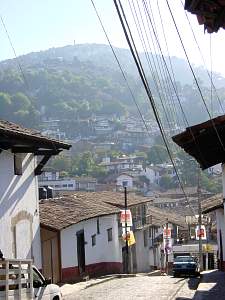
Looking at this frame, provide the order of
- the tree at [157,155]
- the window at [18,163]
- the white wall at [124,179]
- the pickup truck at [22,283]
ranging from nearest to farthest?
the pickup truck at [22,283] < the window at [18,163] < the white wall at [124,179] < the tree at [157,155]

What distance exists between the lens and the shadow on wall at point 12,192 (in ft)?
62.1

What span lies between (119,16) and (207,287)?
16033 millimetres

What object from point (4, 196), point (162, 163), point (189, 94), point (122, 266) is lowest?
point (122, 266)

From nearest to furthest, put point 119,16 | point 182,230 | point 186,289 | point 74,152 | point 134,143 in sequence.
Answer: point 119,16, point 186,289, point 182,230, point 74,152, point 134,143

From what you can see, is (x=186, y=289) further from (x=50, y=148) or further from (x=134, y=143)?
(x=134, y=143)

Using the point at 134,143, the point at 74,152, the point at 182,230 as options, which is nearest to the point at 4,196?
the point at 182,230

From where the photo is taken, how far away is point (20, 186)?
20672 millimetres

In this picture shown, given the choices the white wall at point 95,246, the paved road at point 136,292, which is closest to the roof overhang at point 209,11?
the paved road at point 136,292

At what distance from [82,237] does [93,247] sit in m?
3.44

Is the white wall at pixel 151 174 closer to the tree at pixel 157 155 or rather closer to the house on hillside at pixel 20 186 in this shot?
the tree at pixel 157 155

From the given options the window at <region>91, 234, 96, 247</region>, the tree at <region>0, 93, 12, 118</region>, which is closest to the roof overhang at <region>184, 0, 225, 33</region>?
the window at <region>91, 234, 96, 247</region>

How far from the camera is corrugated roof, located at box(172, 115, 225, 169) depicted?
13.5 meters

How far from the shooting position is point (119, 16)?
859cm

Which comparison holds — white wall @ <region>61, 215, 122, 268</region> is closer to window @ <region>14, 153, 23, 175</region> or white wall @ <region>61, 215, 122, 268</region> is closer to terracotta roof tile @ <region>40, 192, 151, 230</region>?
terracotta roof tile @ <region>40, 192, 151, 230</region>
